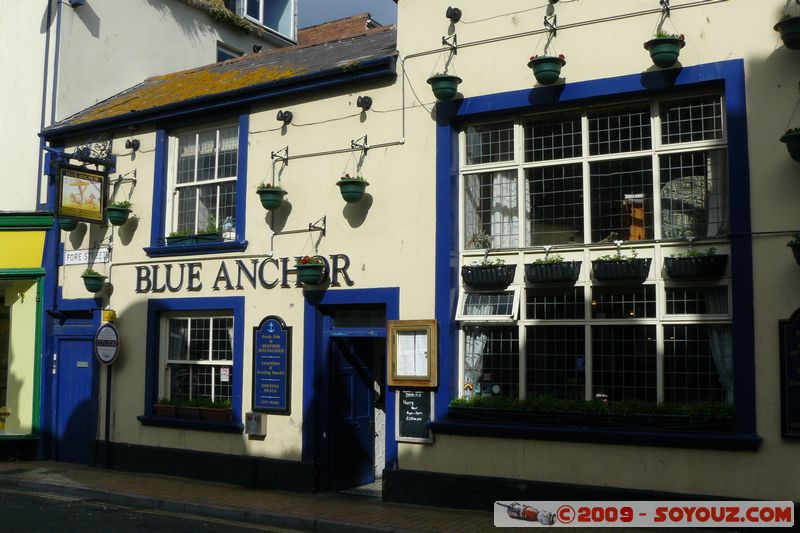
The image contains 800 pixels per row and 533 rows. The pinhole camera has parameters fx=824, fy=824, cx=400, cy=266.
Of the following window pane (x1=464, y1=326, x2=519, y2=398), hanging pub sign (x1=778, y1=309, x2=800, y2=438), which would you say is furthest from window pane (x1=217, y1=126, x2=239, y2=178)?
hanging pub sign (x1=778, y1=309, x2=800, y2=438)

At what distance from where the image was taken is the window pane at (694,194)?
938 cm

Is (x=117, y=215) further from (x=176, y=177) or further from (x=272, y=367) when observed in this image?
(x=272, y=367)

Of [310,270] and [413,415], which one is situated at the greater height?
[310,270]

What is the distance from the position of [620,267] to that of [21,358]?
1120 centimetres

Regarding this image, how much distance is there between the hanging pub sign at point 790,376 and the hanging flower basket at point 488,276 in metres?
3.18

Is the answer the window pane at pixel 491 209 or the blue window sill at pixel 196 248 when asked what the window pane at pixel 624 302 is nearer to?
the window pane at pixel 491 209

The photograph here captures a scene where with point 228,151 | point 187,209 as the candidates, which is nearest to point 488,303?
point 228,151

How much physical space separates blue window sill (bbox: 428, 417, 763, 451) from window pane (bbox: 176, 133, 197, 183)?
622 centimetres

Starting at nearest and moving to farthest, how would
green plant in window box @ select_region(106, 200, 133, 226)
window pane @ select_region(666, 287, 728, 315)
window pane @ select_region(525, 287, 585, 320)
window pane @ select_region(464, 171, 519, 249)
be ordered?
window pane @ select_region(666, 287, 728, 315)
window pane @ select_region(525, 287, 585, 320)
window pane @ select_region(464, 171, 519, 249)
green plant in window box @ select_region(106, 200, 133, 226)

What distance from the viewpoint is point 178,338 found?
13602 mm

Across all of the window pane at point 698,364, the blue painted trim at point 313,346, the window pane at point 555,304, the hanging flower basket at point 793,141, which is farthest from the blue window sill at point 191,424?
the hanging flower basket at point 793,141

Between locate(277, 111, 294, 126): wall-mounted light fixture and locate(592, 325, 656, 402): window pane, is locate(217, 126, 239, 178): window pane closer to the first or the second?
locate(277, 111, 294, 126): wall-mounted light fixture

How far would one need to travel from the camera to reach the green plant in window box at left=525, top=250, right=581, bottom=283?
388 inches

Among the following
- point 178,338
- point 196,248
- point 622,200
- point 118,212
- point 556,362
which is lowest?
point 556,362
